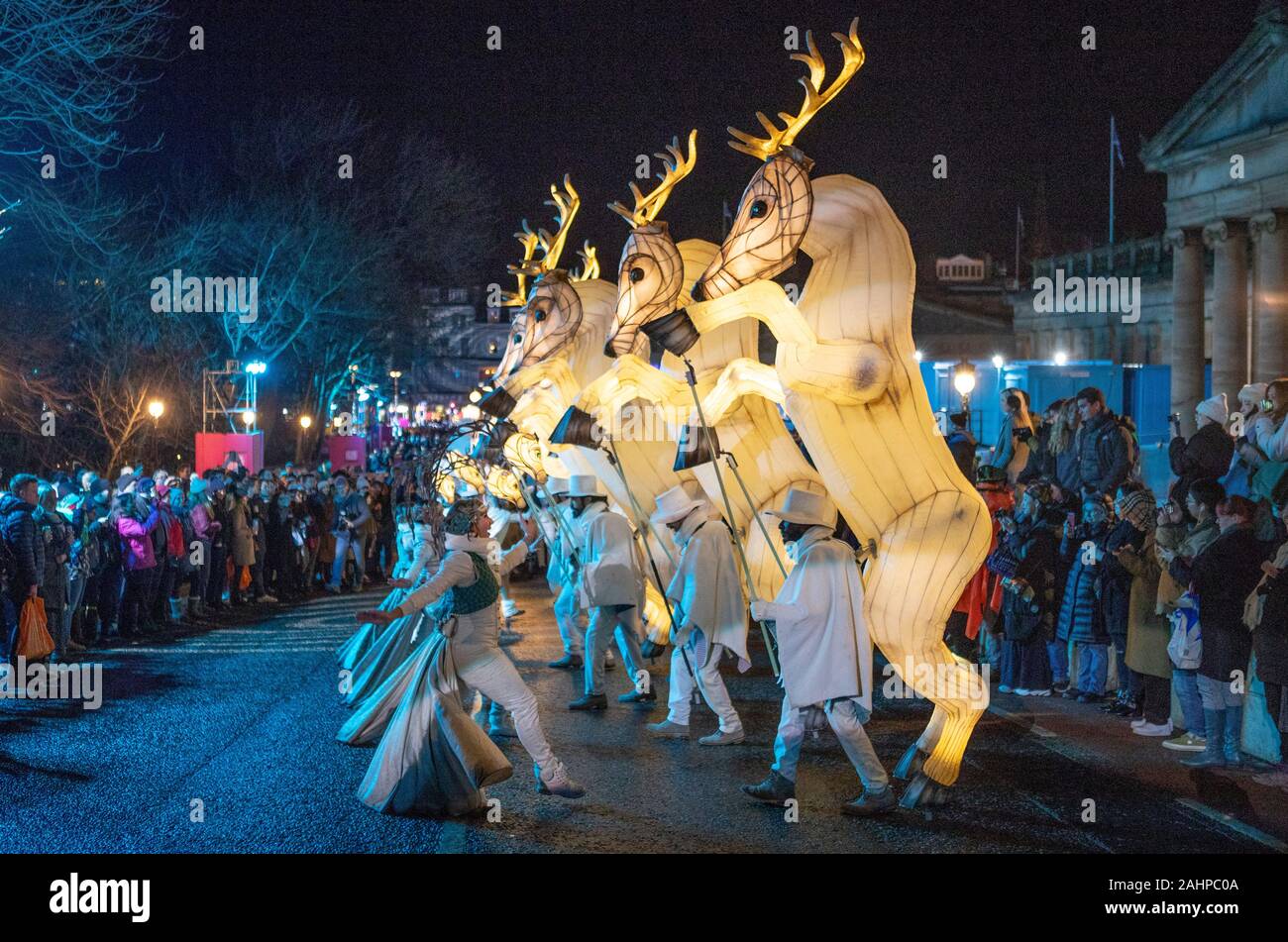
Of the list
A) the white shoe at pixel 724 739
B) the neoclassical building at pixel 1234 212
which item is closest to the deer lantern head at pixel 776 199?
the white shoe at pixel 724 739

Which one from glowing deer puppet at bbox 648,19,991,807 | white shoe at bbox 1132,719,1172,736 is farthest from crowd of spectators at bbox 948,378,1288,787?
glowing deer puppet at bbox 648,19,991,807

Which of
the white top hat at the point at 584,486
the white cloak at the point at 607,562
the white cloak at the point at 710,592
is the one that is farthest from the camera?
the white top hat at the point at 584,486

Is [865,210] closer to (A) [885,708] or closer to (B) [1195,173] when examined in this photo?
(A) [885,708]

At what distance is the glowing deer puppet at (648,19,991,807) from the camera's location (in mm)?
9188

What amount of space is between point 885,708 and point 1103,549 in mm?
2278

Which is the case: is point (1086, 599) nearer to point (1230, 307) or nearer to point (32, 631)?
point (32, 631)

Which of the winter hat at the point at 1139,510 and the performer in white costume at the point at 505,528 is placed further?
the performer in white costume at the point at 505,528

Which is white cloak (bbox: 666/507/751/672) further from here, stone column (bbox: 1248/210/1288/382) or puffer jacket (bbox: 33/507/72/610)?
stone column (bbox: 1248/210/1288/382)

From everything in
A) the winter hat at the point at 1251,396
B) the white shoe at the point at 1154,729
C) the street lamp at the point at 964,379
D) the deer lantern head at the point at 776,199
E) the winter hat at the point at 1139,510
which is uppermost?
the deer lantern head at the point at 776,199

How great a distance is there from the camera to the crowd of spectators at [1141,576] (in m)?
10.0

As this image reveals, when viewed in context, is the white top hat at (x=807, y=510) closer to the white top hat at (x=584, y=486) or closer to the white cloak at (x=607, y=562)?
the white cloak at (x=607, y=562)

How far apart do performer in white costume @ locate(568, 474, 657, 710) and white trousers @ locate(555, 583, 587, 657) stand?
876mm

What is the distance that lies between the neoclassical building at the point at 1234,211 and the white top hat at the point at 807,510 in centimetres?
2804
